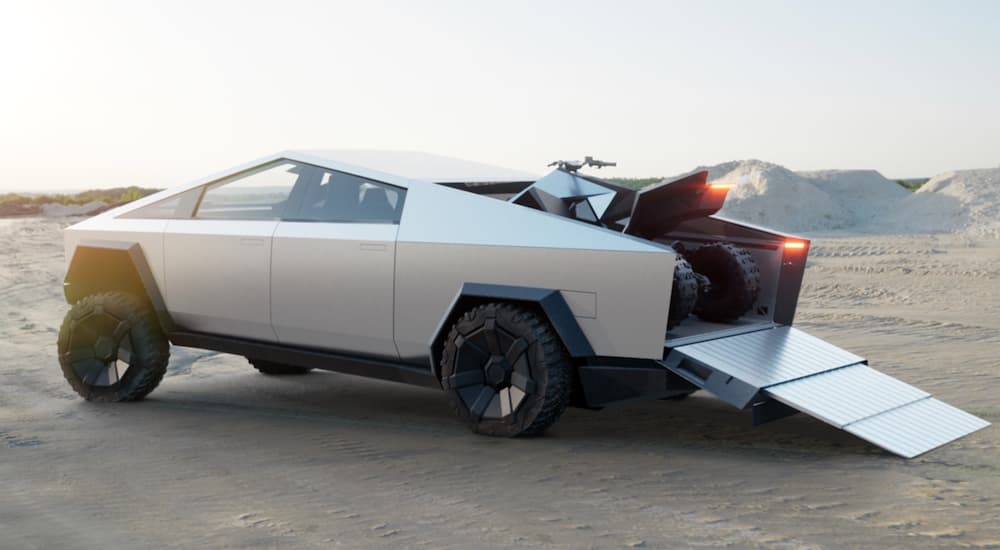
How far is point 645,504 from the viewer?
495cm

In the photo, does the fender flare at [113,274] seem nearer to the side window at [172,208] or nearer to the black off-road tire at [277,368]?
the side window at [172,208]

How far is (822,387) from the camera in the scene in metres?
6.10

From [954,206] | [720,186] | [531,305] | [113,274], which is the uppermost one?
[720,186]

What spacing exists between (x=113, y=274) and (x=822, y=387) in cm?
488

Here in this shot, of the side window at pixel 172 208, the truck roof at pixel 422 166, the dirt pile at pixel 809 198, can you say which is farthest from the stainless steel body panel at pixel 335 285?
the dirt pile at pixel 809 198

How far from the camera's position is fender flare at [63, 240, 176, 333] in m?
7.63

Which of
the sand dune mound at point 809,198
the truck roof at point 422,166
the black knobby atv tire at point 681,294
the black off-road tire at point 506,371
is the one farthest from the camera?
the sand dune mound at point 809,198

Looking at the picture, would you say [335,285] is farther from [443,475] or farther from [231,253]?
[443,475]

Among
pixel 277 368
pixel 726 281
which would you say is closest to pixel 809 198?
pixel 277 368

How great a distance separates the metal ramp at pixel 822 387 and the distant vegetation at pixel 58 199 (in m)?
36.4

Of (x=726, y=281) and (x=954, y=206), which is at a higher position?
(x=954, y=206)

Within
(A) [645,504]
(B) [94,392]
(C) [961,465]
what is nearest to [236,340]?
(B) [94,392]

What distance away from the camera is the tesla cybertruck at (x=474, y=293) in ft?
19.0

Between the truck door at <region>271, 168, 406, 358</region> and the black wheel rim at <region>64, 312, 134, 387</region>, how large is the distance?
1.38 metres
